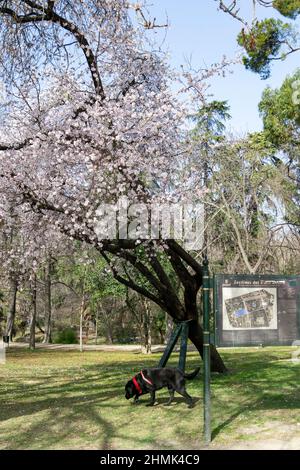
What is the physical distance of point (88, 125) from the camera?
960cm

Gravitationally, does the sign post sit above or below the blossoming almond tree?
below

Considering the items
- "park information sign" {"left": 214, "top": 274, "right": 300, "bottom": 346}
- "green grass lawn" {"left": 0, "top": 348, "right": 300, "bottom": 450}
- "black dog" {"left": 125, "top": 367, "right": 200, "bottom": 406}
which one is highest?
"park information sign" {"left": 214, "top": 274, "right": 300, "bottom": 346}

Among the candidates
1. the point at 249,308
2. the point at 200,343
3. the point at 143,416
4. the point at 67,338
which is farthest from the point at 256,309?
the point at 67,338

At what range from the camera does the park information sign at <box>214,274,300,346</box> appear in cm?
688

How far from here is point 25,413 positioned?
27.5ft

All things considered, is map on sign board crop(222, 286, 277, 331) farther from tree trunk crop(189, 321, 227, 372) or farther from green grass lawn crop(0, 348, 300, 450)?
tree trunk crop(189, 321, 227, 372)

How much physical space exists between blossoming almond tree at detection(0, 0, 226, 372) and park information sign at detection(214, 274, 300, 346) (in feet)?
10.4

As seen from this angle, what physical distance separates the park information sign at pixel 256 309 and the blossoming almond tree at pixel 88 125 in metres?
3.17

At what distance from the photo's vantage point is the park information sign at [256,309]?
22.6 feet

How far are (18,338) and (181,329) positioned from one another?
3995cm

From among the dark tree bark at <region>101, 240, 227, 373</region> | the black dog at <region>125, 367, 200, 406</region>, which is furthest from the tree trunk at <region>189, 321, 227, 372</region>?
the black dog at <region>125, 367, 200, 406</region>

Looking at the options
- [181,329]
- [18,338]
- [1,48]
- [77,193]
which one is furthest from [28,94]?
[18,338]

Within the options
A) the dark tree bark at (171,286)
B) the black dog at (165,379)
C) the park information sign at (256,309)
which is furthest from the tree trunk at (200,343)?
the park information sign at (256,309)

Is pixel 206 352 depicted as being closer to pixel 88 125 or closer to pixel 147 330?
pixel 88 125
